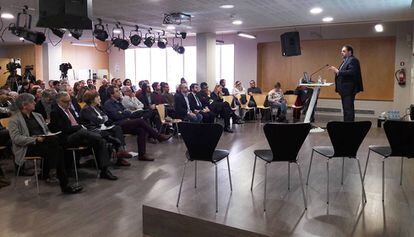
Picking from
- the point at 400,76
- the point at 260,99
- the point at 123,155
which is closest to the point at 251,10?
the point at 260,99

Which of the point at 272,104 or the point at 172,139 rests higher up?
the point at 272,104

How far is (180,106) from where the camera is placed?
757 centimetres

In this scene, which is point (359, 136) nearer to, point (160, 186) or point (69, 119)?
point (160, 186)

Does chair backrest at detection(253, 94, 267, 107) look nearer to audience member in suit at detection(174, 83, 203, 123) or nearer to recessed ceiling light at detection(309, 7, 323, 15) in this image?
audience member in suit at detection(174, 83, 203, 123)

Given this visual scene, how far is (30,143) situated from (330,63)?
9441 millimetres

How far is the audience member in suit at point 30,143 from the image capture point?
4184 millimetres

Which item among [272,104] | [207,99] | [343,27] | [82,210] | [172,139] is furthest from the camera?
[343,27]

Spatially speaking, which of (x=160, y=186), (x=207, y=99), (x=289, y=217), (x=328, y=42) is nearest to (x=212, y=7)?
(x=207, y=99)

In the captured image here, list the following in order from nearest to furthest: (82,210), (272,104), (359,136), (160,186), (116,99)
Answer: (359,136) → (82,210) → (160,186) → (116,99) → (272,104)

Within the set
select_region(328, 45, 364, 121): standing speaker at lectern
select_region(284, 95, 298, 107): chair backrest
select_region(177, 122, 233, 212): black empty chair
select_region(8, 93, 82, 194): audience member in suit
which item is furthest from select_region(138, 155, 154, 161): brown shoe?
select_region(284, 95, 298, 107): chair backrest

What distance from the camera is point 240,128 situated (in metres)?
8.81

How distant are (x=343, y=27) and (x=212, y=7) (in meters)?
5.83

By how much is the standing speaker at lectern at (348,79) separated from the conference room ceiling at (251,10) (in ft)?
3.24

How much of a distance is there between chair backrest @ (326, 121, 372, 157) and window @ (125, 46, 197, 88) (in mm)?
11394
